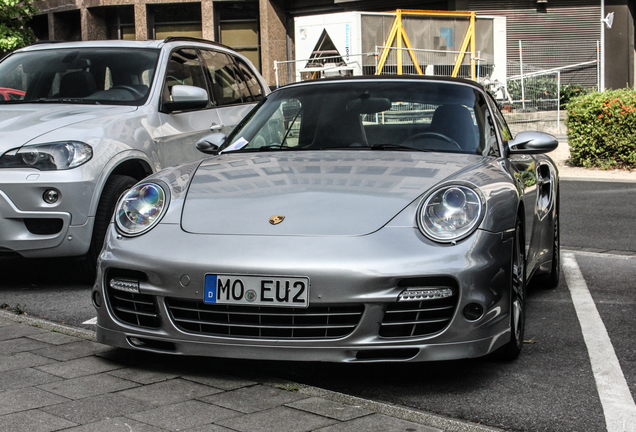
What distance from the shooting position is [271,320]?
3.36 m

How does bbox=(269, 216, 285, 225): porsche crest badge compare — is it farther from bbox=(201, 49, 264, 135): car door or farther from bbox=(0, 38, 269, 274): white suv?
bbox=(201, 49, 264, 135): car door

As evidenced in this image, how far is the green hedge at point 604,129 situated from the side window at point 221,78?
837cm

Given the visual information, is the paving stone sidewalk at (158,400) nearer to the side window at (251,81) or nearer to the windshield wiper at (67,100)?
→ the windshield wiper at (67,100)

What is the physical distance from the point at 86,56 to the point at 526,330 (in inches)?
169

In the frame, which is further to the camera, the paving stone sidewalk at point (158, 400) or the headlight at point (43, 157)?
the headlight at point (43, 157)

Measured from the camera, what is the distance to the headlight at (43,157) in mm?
5281

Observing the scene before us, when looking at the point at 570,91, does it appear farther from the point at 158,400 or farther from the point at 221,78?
the point at 158,400

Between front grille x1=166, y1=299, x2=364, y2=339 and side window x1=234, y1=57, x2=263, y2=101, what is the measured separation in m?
4.92

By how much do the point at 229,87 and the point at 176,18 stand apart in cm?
2677

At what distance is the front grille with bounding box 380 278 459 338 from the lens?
129 inches

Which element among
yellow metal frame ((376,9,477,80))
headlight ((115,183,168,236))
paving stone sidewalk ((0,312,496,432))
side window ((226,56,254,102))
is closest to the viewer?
paving stone sidewalk ((0,312,496,432))

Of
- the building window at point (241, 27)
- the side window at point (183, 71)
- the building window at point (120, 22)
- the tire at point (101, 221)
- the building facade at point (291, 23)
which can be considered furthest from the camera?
the building window at point (120, 22)

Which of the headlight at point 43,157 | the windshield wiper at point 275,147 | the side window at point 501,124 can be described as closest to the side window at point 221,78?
the headlight at point 43,157

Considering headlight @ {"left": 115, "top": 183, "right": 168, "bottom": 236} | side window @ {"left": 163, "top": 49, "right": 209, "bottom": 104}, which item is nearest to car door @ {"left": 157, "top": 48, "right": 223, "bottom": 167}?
side window @ {"left": 163, "top": 49, "right": 209, "bottom": 104}
